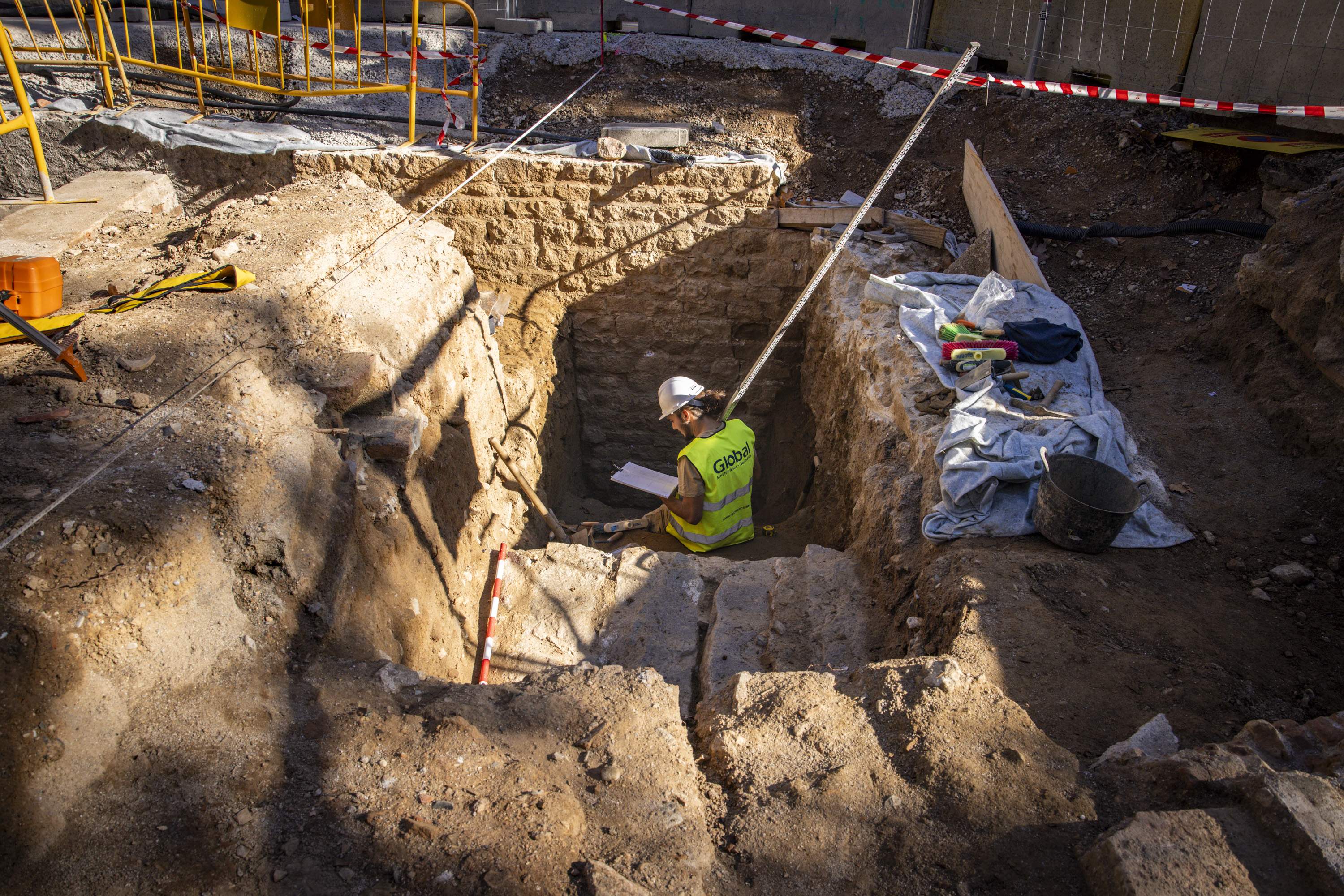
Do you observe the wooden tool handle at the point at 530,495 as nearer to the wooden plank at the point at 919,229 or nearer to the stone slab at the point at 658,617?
the stone slab at the point at 658,617

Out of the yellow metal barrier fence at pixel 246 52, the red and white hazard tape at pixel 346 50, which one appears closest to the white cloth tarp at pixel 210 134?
the yellow metal barrier fence at pixel 246 52

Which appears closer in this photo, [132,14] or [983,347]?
[983,347]

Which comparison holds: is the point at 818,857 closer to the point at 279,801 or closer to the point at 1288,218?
the point at 279,801

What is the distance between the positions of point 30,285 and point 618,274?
434cm

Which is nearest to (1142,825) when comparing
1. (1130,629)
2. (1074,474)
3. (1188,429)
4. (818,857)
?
(818,857)

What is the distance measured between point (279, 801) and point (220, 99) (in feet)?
26.6

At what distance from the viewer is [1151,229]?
21.8ft

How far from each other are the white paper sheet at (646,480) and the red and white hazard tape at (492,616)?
4.51 ft

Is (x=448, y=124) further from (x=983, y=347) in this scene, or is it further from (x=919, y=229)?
(x=983, y=347)

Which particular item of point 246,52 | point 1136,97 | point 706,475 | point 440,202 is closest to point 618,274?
point 440,202

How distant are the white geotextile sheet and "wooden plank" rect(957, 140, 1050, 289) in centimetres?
107

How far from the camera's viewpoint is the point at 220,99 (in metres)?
7.98

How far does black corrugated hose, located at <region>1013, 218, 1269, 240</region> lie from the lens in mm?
6359

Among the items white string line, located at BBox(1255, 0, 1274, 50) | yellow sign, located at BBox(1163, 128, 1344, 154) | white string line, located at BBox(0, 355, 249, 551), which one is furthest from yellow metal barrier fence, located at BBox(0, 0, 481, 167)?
white string line, located at BBox(1255, 0, 1274, 50)
